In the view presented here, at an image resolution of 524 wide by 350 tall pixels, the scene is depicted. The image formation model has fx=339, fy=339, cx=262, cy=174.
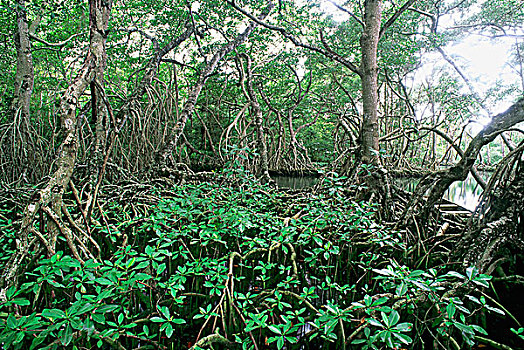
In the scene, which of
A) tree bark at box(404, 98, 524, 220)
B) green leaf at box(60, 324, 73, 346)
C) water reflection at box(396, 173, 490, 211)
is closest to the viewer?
green leaf at box(60, 324, 73, 346)

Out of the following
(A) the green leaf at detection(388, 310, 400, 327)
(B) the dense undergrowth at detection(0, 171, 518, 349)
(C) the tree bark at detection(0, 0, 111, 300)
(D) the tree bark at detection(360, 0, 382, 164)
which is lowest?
(B) the dense undergrowth at detection(0, 171, 518, 349)

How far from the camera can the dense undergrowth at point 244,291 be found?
1.14 m

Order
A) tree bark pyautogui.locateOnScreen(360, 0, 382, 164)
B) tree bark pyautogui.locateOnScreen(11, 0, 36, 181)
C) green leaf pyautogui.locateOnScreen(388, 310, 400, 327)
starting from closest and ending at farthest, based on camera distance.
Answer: green leaf pyautogui.locateOnScreen(388, 310, 400, 327) → tree bark pyautogui.locateOnScreen(360, 0, 382, 164) → tree bark pyautogui.locateOnScreen(11, 0, 36, 181)

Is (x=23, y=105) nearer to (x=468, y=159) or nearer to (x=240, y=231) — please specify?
(x=240, y=231)

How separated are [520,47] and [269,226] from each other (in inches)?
622

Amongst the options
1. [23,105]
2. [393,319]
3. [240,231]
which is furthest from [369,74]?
[23,105]

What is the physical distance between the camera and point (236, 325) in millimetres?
1630

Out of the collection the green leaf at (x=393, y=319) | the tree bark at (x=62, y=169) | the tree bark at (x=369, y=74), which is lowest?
the green leaf at (x=393, y=319)

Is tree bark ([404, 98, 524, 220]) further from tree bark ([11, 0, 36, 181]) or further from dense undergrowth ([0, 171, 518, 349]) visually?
tree bark ([11, 0, 36, 181])

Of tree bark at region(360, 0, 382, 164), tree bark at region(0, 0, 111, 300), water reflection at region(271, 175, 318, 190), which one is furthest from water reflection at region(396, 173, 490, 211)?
tree bark at region(0, 0, 111, 300)

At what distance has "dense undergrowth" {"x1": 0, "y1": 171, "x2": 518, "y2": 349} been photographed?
114 centimetres

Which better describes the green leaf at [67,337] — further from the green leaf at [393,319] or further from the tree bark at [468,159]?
the tree bark at [468,159]

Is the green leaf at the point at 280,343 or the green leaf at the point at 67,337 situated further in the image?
the green leaf at the point at 280,343

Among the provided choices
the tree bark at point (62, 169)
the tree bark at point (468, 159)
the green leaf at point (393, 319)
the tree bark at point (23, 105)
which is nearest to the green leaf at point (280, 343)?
the green leaf at point (393, 319)
